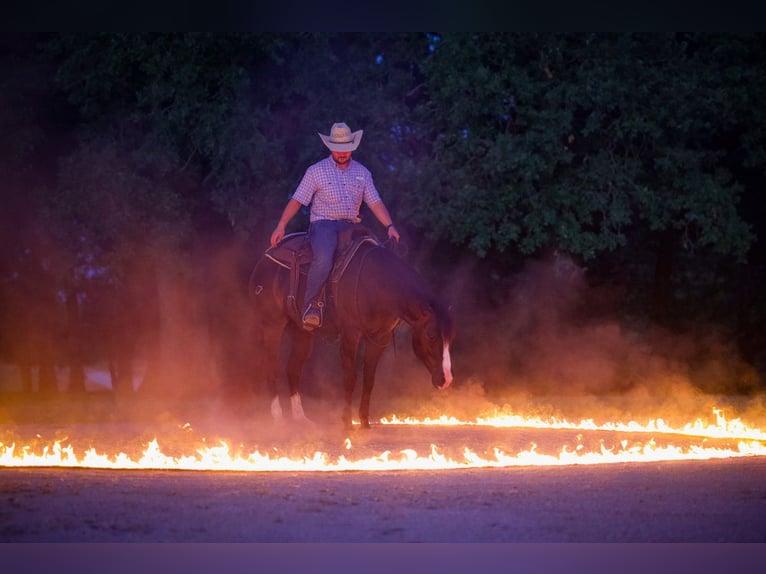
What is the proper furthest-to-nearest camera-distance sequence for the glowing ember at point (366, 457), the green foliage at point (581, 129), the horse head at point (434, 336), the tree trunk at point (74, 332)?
the tree trunk at point (74, 332) < the green foliage at point (581, 129) < the horse head at point (434, 336) < the glowing ember at point (366, 457)

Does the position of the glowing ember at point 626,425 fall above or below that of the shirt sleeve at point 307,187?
below

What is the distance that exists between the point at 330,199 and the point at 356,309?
111 centimetres

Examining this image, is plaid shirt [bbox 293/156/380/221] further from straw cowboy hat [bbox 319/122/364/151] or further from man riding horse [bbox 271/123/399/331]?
straw cowboy hat [bbox 319/122/364/151]

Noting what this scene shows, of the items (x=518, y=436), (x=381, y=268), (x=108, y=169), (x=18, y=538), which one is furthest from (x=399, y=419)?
(x=18, y=538)

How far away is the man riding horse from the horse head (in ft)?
3.85

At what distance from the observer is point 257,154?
13.9 meters

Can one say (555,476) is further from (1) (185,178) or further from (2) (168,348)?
(2) (168,348)

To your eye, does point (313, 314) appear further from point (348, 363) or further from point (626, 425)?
point (626, 425)

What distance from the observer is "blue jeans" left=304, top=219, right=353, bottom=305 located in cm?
993

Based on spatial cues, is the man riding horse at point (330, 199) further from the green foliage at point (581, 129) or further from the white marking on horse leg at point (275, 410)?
the green foliage at point (581, 129)

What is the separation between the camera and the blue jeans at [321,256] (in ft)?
32.6

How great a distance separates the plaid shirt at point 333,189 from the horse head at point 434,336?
155 centimetres

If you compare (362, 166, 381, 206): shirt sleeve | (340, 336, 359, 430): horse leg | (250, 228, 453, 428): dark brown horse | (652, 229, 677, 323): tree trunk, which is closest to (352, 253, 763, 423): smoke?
(652, 229, 677, 323): tree trunk

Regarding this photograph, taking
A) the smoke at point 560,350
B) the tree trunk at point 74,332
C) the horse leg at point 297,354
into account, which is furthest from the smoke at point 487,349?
the horse leg at point 297,354
